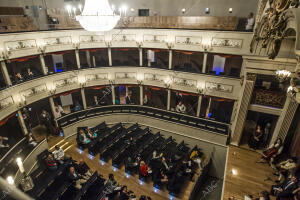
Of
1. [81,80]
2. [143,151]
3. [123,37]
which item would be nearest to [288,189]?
[143,151]

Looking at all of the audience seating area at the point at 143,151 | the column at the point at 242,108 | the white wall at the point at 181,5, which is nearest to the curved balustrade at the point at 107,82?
the column at the point at 242,108

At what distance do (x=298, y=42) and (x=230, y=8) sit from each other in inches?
415

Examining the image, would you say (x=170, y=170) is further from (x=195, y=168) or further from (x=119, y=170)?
(x=119, y=170)

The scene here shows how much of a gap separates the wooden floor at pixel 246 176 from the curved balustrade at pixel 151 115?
1894 mm

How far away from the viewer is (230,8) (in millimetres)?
13344

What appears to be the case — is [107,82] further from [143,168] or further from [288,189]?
[288,189]

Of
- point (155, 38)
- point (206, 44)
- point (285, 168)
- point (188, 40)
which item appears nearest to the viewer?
point (285, 168)

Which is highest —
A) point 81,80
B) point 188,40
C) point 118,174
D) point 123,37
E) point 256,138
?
point 123,37

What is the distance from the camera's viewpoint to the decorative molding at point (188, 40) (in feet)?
40.7

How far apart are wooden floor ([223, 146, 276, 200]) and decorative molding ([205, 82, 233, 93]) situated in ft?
13.3

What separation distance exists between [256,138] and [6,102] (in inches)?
567

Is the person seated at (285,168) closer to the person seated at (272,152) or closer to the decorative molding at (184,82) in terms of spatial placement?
the person seated at (272,152)

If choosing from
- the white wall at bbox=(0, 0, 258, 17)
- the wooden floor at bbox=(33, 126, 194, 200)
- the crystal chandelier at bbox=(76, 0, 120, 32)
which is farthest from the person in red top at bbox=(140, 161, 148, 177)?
the white wall at bbox=(0, 0, 258, 17)

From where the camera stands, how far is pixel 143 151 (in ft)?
38.4
